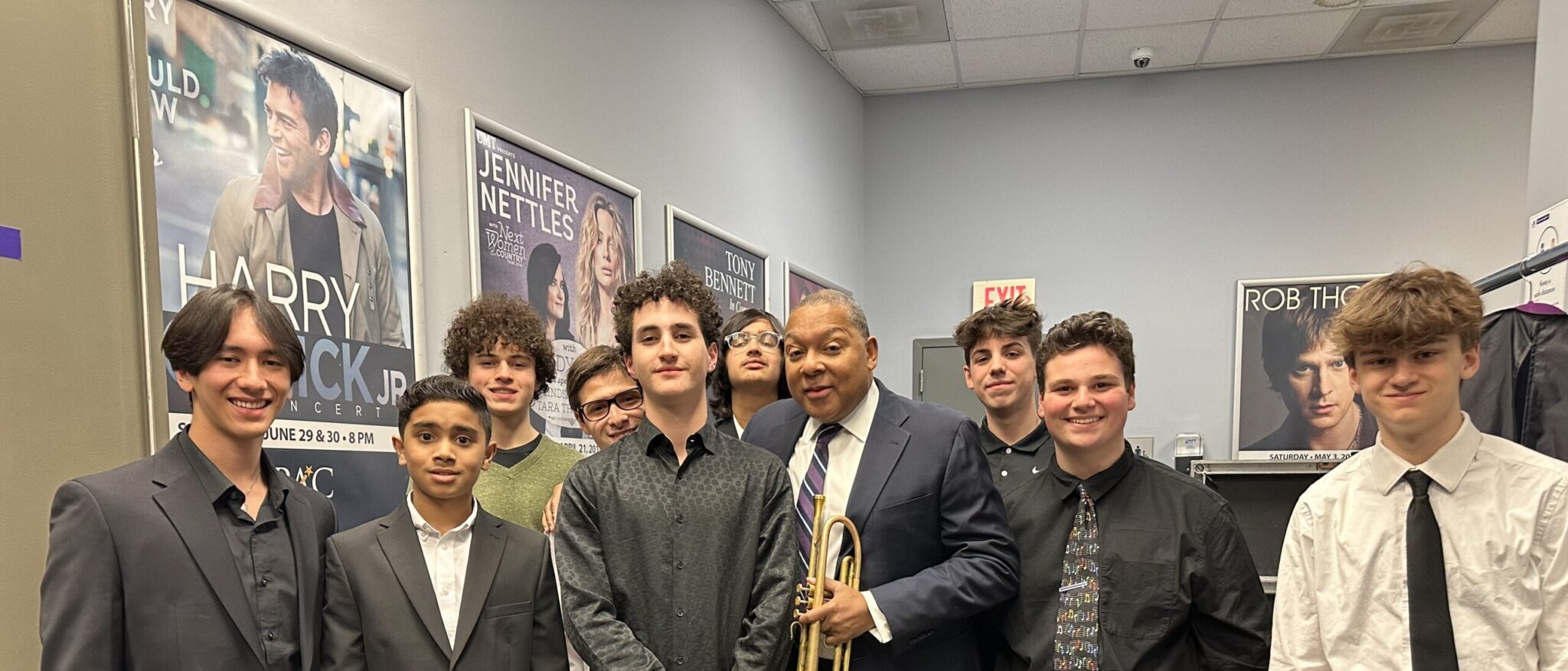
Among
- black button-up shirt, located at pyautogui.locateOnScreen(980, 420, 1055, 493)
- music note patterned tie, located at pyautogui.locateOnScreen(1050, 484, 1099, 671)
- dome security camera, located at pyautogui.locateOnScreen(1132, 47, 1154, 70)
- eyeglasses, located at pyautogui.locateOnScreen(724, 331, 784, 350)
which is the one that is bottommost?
music note patterned tie, located at pyautogui.locateOnScreen(1050, 484, 1099, 671)

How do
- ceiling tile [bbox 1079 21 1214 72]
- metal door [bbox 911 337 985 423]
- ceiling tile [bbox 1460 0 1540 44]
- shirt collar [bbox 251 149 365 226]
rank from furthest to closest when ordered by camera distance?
1. metal door [bbox 911 337 985 423]
2. ceiling tile [bbox 1079 21 1214 72]
3. ceiling tile [bbox 1460 0 1540 44]
4. shirt collar [bbox 251 149 365 226]

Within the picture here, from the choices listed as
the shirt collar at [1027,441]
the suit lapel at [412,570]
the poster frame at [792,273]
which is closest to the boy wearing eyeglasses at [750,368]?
the shirt collar at [1027,441]

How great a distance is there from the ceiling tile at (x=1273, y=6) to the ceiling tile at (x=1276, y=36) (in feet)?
0.22

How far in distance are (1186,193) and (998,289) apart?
1.47m

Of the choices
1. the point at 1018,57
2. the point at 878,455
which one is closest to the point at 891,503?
the point at 878,455

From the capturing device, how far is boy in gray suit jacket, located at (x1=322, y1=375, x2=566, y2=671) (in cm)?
193

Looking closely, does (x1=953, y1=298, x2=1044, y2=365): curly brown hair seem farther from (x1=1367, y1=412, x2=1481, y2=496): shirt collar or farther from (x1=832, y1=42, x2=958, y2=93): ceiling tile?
(x1=832, y1=42, x2=958, y2=93): ceiling tile

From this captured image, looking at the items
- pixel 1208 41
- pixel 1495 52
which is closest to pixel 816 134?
pixel 1208 41

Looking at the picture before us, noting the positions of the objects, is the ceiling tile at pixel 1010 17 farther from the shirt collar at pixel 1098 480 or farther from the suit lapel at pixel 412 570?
the suit lapel at pixel 412 570

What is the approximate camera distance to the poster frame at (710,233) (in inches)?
185

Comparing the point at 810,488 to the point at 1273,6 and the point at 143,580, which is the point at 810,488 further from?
Result: the point at 1273,6

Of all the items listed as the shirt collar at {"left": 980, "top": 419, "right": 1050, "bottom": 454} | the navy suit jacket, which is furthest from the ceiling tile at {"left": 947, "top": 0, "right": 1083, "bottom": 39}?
the navy suit jacket

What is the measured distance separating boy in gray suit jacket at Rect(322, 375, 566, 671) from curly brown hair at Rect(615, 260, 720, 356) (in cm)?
35

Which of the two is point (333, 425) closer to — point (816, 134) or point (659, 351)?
point (659, 351)
